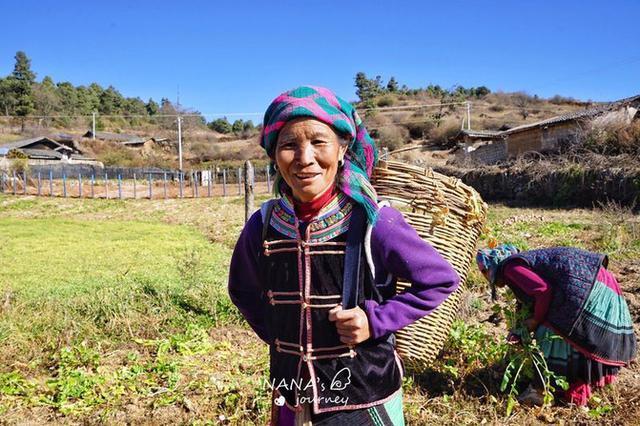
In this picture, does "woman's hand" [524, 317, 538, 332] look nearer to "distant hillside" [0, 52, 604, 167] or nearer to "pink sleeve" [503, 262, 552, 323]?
"pink sleeve" [503, 262, 552, 323]

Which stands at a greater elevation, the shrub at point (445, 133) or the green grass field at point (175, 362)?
the shrub at point (445, 133)

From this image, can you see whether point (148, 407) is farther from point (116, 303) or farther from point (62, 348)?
point (116, 303)

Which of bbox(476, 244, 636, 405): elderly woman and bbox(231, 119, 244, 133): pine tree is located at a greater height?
bbox(231, 119, 244, 133): pine tree

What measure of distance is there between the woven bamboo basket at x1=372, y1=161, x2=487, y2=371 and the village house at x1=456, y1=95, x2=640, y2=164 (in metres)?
18.7

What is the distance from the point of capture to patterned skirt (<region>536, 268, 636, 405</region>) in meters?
2.84

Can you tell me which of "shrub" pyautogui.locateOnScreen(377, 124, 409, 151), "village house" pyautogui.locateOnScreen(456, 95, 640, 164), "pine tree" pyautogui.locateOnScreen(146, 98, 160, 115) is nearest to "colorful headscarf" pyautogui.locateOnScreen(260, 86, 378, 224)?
"village house" pyautogui.locateOnScreen(456, 95, 640, 164)

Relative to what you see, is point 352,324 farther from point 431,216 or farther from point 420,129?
point 420,129

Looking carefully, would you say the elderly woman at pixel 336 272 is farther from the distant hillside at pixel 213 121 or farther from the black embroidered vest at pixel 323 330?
the distant hillside at pixel 213 121

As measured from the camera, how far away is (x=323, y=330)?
152 centimetres

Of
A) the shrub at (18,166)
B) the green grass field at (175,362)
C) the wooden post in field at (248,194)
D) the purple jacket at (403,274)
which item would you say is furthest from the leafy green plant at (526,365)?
the shrub at (18,166)

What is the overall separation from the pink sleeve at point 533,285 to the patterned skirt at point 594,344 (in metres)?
0.17

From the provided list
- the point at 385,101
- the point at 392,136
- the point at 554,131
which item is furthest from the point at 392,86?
the point at 554,131

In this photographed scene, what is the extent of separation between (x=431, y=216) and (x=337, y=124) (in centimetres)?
150

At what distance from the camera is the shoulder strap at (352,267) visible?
149cm
